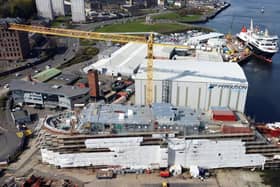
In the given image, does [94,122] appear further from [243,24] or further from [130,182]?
[243,24]

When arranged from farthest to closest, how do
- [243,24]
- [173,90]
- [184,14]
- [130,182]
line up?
1. [184,14]
2. [243,24]
3. [173,90]
4. [130,182]

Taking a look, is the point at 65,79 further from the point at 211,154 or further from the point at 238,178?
the point at 238,178

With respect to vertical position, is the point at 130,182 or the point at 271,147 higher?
the point at 271,147

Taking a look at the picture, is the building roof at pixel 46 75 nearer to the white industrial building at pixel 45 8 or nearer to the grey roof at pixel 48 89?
the grey roof at pixel 48 89

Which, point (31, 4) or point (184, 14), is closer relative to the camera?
point (31, 4)

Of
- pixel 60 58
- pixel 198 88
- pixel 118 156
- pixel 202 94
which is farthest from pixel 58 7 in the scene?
pixel 118 156

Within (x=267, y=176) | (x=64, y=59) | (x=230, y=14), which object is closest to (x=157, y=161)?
(x=267, y=176)
